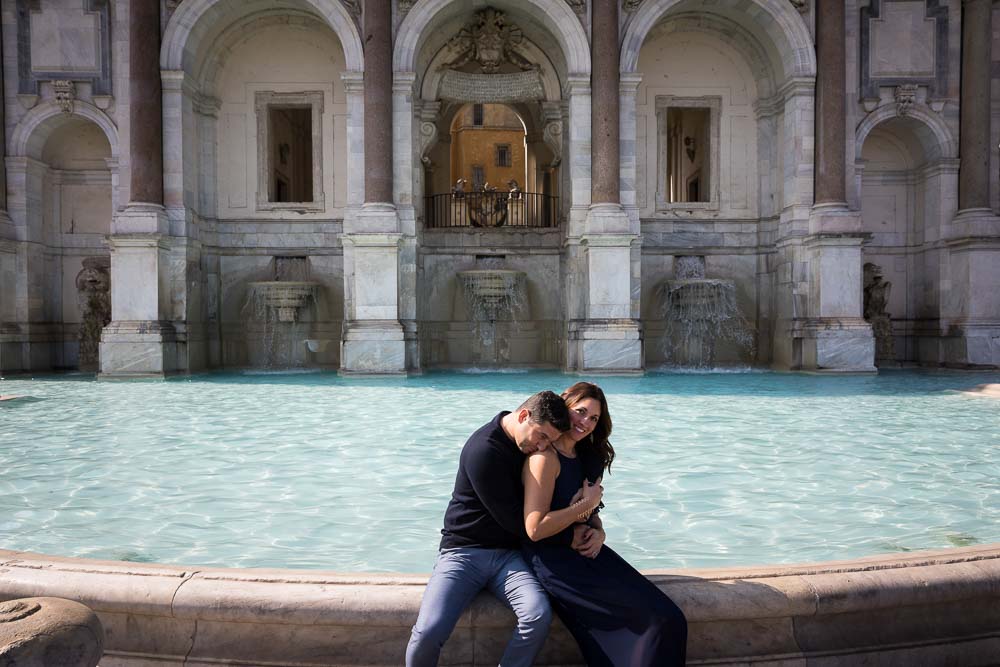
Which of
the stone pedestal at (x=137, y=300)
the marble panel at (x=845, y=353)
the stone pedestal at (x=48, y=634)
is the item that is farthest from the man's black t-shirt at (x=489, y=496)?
the marble panel at (x=845, y=353)

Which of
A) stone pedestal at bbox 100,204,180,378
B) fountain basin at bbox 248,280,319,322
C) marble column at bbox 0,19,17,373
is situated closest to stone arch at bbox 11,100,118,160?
marble column at bbox 0,19,17,373

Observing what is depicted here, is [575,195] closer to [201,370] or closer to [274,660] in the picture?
[201,370]

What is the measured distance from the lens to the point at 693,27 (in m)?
16.8

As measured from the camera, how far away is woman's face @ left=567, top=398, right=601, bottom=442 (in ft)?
9.71

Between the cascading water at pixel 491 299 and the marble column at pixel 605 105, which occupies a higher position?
the marble column at pixel 605 105

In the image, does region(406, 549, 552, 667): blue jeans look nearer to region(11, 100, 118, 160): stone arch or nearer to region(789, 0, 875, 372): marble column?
region(789, 0, 875, 372): marble column

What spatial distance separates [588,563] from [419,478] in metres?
2.85

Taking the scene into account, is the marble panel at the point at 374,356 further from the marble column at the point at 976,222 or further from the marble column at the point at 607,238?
the marble column at the point at 976,222

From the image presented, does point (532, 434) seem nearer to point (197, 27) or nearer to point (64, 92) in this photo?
point (197, 27)

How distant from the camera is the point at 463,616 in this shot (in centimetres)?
269

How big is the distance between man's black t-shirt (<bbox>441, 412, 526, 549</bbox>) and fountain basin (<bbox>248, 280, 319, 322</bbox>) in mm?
13298

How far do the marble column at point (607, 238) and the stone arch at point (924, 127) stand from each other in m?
5.47

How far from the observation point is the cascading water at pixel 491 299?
16.0m

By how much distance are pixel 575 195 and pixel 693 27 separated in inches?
202
